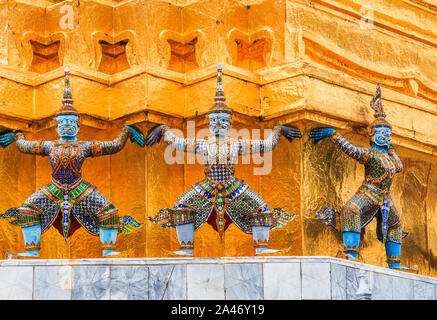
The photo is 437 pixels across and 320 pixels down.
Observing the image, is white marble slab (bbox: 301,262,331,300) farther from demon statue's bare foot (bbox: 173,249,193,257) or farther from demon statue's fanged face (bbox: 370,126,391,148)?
demon statue's fanged face (bbox: 370,126,391,148)

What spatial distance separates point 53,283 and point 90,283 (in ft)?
0.92

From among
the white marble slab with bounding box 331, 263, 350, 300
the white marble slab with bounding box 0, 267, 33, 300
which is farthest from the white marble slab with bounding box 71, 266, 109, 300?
the white marble slab with bounding box 331, 263, 350, 300

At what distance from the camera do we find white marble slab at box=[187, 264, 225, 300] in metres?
9.57

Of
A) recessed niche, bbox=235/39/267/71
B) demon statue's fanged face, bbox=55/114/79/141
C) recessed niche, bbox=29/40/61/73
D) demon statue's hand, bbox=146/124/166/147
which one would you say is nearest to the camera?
demon statue's fanged face, bbox=55/114/79/141

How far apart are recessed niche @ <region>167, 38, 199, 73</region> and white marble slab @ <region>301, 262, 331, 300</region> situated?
3071mm

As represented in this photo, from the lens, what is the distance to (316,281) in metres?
9.56

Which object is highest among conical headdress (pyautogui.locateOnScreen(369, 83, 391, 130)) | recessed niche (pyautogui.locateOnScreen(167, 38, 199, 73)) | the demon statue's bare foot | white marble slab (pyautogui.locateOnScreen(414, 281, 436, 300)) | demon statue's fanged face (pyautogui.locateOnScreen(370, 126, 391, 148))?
recessed niche (pyautogui.locateOnScreen(167, 38, 199, 73))

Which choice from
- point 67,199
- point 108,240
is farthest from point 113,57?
point 108,240

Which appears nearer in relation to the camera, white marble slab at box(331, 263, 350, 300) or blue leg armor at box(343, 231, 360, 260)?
white marble slab at box(331, 263, 350, 300)

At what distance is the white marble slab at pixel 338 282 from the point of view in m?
9.58

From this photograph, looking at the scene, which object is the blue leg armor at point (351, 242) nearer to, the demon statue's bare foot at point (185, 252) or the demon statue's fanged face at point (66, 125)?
the demon statue's bare foot at point (185, 252)

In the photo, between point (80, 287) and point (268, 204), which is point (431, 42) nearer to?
point (268, 204)

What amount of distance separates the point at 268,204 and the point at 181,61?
1689 mm

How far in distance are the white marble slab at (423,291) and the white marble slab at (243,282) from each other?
1525 millimetres
